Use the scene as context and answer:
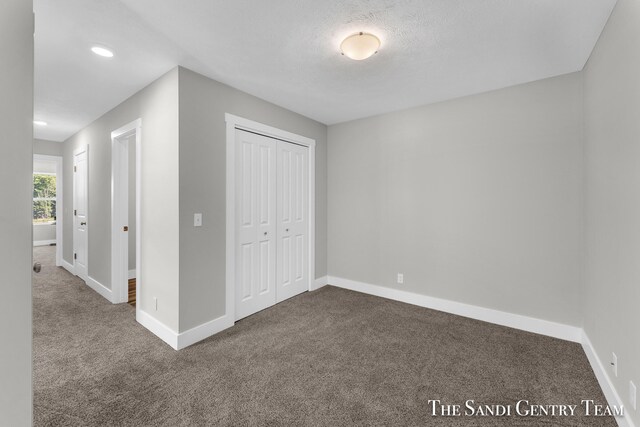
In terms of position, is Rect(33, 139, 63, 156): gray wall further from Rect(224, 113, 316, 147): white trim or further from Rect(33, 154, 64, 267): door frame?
Rect(224, 113, 316, 147): white trim

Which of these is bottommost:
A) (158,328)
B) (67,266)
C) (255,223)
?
(158,328)

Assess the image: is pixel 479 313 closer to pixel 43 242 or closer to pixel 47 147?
pixel 47 147

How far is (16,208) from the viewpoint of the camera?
741 mm

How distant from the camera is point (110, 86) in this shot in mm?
2861

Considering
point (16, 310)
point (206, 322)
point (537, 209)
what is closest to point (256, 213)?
point (206, 322)

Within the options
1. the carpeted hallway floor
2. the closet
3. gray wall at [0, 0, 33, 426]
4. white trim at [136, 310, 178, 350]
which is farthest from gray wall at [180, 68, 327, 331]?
gray wall at [0, 0, 33, 426]

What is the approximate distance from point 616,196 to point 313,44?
233 centimetres

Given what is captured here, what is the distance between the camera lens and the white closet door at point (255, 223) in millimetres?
3055

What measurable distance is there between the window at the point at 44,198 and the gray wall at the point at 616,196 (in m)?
11.8

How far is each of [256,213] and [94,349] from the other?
1903 millimetres

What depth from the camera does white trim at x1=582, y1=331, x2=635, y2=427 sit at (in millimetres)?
1555

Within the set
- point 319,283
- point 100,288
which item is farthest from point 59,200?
point 319,283

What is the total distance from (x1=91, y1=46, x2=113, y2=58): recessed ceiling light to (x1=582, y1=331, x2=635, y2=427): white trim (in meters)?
4.24

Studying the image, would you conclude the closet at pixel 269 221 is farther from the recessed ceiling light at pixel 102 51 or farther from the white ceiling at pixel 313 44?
A: the recessed ceiling light at pixel 102 51
